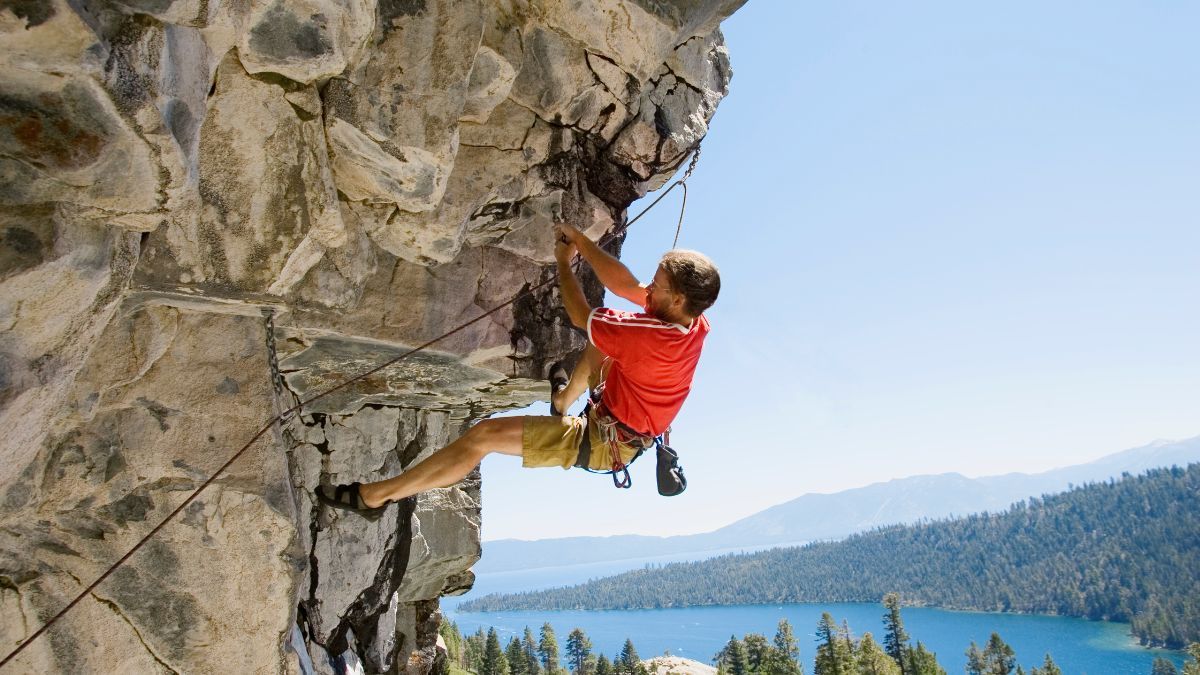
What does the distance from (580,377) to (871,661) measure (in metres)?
37.9

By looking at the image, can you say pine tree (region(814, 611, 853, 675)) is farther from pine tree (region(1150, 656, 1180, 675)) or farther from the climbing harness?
pine tree (region(1150, 656, 1180, 675))

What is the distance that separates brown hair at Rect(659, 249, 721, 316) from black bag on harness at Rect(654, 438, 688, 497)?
3.95 ft

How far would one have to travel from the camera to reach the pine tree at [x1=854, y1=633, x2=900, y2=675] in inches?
1428

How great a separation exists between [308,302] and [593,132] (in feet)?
8.57

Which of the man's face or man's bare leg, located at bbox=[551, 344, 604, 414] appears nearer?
the man's face

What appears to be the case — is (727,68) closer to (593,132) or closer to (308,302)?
(593,132)

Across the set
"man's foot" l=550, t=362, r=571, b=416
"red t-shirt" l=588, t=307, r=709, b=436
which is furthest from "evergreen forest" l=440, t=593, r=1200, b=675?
"red t-shirt" l=588, t=307, r=709, b=436

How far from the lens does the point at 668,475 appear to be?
5.17 metres

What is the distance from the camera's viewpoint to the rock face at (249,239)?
262cm

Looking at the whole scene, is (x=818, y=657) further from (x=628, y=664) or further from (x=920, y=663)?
(x=628, y=664)

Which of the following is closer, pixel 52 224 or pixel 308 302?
pixel 52 224

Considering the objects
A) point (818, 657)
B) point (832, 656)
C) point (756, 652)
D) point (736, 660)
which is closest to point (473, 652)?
point (736, 660)

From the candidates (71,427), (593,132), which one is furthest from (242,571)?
(593,132)

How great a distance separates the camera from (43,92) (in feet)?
7.72
